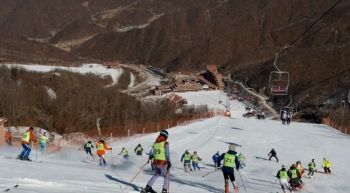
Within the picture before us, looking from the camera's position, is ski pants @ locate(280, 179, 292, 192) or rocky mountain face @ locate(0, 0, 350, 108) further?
rocky mountain face @ locate(0, 0, 350, 108)

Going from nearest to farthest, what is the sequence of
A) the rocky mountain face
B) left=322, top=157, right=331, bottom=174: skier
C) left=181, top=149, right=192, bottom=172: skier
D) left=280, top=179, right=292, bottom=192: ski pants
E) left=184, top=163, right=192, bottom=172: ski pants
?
1. left=280, top=179, right=292, bottom=192: ski pants
2. left=181, top=149, right=192, bottom=172: skier
3. left=184, top=163, right=192, bottom=172: ski pants
4. left=322, top=157, right=331, bottom=174: skier
5. the rocky mountain face

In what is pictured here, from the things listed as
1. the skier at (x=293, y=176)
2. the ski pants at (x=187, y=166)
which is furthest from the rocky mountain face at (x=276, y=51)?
the skier at (x=293, y=176)

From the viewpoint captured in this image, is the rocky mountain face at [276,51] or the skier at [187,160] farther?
the rocky mountain face at [276,51]

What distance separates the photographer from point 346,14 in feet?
482

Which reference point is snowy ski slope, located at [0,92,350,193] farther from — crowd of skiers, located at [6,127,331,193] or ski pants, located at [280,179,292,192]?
ski pants, located at [280,179,292,192]

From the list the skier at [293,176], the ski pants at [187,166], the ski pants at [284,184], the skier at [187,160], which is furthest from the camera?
the ski pants at [187,166]

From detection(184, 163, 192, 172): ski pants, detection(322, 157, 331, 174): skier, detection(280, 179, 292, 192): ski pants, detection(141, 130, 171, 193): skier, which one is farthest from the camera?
detection(322, 157, 331, 174): skier

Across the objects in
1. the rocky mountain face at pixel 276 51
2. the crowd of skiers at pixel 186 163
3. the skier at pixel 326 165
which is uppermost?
the rocky mountain face at pixel 276 51

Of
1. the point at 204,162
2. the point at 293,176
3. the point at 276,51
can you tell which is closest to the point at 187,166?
the point at 204,162

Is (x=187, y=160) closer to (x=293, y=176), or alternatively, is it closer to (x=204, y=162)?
(x=204, y=162)

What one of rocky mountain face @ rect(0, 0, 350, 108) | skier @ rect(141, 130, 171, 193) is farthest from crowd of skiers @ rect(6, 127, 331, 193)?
rocky mountain face @ rect(0, 0, 350, 108)

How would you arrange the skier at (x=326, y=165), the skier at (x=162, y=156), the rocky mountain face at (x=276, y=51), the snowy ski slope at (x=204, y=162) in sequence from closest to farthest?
1. the skier at (x=162, y=156)
2. the snowy ski slope at (x=204, y=162)
3. the skier at (x=326, y=165)
4. the rocky mountain face at (x=276, y=51)

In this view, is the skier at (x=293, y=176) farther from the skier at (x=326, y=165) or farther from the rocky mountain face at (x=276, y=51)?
the rocky mountain face at (x=276, y=51)

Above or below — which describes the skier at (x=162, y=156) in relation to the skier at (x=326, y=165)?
above
